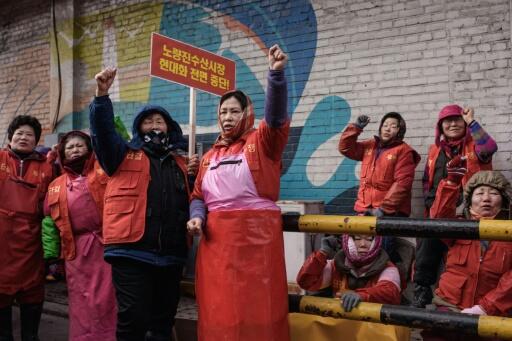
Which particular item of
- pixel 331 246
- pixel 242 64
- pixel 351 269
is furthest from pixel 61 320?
pixel 242 64

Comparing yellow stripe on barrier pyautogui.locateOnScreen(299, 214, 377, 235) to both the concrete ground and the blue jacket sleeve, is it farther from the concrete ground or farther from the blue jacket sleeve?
the concrete ground

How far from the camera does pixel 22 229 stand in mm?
3613

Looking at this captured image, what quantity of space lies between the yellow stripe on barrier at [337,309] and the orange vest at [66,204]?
5.32 feet

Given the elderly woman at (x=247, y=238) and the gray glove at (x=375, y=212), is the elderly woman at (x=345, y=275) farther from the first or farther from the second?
the gray glove at (x=375, y=212)

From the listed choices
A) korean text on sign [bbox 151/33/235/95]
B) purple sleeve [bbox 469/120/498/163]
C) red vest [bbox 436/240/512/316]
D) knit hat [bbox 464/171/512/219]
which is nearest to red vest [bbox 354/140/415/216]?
purple sleeve [bbox 469/120/498/163]

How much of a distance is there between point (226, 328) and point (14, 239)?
7.15 ft

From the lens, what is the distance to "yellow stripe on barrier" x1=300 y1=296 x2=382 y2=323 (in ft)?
6.61

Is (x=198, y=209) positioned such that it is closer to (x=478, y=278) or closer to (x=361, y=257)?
(x=361, y=257)

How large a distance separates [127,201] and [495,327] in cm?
168

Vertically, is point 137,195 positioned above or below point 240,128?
below

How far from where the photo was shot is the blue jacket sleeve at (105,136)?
8.20 feet

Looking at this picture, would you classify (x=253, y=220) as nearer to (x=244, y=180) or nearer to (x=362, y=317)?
(x=244, y=180)

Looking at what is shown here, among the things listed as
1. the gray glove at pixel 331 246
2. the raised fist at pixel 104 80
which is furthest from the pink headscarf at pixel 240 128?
the gray glove at pixel 331 246

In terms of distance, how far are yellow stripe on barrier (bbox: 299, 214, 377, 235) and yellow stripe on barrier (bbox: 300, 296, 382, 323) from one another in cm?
30
